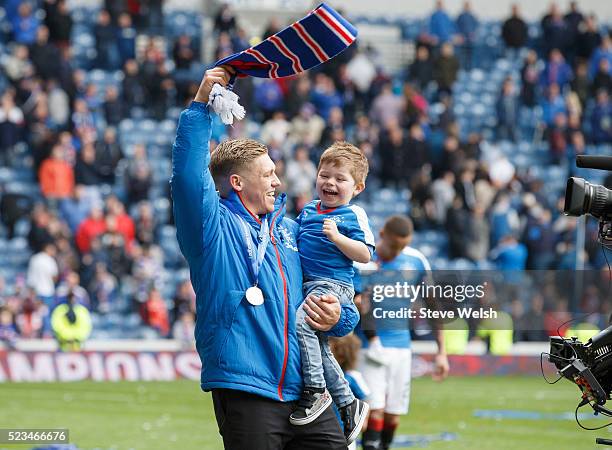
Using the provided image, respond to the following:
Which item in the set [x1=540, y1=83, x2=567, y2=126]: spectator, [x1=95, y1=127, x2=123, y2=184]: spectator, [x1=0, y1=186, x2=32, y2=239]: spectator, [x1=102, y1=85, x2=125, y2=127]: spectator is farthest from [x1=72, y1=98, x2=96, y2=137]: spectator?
[x1=540, y1=83, x2=567, y2=126]: spectator

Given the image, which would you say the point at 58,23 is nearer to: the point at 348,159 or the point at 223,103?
the point at 348,159

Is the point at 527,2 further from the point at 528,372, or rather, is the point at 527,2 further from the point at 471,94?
the point at 528,372

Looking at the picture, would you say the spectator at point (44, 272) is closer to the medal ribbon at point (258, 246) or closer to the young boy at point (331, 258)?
the young boy at point (331, 258)

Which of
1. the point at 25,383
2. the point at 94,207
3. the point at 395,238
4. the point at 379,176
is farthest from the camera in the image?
the point at 379,176

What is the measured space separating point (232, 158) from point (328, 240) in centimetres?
57

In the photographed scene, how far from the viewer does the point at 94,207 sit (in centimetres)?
1858

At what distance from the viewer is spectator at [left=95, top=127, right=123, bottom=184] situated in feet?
64.6

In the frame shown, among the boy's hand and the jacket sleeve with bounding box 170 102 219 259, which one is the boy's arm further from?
the jacket sleeve with bounding box 170 102 219 259

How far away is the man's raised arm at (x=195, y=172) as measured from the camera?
4594 mm

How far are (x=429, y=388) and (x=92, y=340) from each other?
503 centimetres

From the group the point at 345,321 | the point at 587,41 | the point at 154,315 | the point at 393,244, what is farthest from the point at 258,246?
the point at 587,41

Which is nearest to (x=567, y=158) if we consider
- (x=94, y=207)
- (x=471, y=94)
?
(x=471, y=94)

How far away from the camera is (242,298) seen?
4.77 meters

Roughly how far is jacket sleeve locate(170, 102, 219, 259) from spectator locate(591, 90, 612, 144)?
19.7 metres
